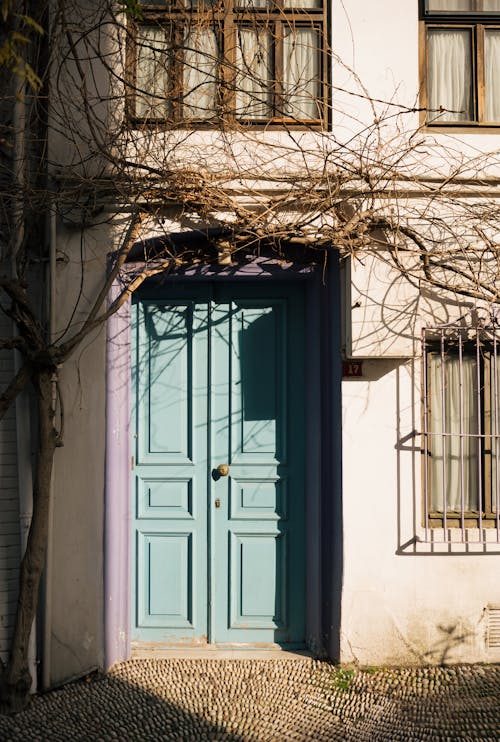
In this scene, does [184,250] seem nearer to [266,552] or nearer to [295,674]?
[266,552]

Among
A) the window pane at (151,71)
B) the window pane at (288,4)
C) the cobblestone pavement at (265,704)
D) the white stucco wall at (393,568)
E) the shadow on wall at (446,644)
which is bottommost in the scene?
the cobblestone pavement at (265,704)

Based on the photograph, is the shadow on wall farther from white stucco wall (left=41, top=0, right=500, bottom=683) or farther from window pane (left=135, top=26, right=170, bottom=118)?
window pane (left=135, top=26, right=170, bottom=118)

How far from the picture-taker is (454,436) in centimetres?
533

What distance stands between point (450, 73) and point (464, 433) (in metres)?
2.53

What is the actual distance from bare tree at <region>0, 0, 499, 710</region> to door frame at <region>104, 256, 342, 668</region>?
0.54 feet

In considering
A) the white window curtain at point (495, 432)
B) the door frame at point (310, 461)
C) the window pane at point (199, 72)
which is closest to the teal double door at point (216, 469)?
the door frame at point (310, 461)

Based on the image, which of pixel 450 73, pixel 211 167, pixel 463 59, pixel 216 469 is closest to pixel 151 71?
pixel 211 167

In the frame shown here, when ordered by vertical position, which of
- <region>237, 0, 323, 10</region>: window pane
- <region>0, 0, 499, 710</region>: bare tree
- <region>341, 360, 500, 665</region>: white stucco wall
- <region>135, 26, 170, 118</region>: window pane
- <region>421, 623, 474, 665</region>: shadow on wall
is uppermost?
<region>237, 0, 323, 10</region>: window pane

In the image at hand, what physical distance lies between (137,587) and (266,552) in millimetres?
937

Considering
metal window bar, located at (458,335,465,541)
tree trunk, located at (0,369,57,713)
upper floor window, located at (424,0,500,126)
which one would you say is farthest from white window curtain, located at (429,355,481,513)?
tree trunk, located at (0,369,57,713)

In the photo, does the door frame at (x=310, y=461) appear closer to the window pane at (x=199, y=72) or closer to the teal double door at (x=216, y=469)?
the teal double door at (x=216, y=469)

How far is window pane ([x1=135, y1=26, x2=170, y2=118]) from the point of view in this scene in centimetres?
530

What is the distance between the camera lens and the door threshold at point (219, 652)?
531 centimetres

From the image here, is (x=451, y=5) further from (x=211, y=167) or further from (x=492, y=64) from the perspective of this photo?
(x=211, y=167)
